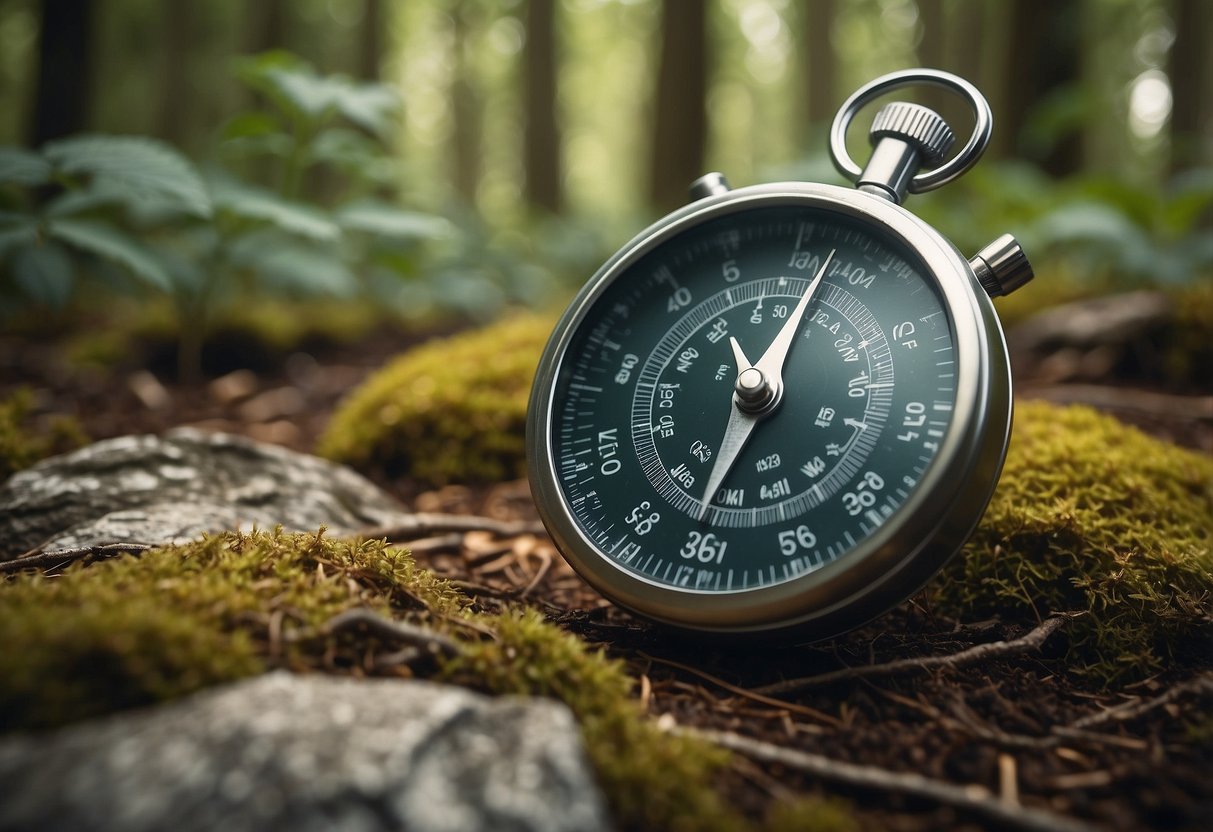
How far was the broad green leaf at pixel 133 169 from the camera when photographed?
2324 mm

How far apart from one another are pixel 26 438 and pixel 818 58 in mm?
11101

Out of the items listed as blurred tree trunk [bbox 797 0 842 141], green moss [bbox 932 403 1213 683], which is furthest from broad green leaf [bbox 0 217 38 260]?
blurred tree trunk [bbox 797 0 842 141]

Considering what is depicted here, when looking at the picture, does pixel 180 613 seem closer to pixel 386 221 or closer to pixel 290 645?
pixel 290 645

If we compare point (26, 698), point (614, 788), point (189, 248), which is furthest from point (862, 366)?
point (189, 248)

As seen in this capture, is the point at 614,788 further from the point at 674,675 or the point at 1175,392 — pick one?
the point at 1175,392

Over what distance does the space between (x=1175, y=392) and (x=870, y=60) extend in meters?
15.7

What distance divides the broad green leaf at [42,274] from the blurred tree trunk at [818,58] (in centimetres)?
1039

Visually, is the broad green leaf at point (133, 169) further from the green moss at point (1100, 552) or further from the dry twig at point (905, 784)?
the green moss at point (1100, 552)

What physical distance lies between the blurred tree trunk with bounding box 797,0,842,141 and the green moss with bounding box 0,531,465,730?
11.0 m

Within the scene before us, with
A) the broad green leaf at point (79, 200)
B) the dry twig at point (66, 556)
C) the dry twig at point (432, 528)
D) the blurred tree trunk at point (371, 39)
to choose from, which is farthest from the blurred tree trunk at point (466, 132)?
the dry twig at point (66, 556)

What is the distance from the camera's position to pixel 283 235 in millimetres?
3545

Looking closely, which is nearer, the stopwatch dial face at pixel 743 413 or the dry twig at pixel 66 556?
the stopwatch dial face at pixel 743 413

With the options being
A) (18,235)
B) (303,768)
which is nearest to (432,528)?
(303,768)

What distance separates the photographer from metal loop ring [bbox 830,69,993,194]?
72.9 inches
